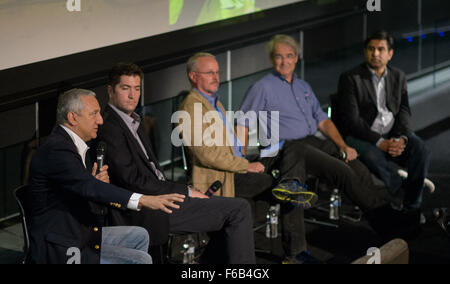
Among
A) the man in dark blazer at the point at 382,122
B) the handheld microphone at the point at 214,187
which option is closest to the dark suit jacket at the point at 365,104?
the man in dark blazer at the point at 382,122

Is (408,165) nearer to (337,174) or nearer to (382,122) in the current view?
(382,122)

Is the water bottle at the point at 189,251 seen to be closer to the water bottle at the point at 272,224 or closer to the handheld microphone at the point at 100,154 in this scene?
the water bottle at the point at 272,224

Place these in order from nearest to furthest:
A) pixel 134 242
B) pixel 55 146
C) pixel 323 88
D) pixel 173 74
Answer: pixel 55 146, pixel 134 242, pixel 173 74, pixel 323 88

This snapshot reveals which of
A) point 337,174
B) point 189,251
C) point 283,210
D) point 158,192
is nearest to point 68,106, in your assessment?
point 158,192

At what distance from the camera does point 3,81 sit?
15.9ft

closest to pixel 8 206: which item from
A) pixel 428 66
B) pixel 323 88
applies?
pixel 323 88

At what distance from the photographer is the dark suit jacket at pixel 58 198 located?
3170 mm

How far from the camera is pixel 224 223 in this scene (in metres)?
3.85

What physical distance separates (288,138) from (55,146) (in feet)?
6.62

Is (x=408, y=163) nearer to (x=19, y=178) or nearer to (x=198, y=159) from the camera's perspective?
(x=198, y=159)

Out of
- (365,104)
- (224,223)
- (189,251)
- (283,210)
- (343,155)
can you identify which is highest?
(365,104)

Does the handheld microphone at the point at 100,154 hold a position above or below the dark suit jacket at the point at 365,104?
below

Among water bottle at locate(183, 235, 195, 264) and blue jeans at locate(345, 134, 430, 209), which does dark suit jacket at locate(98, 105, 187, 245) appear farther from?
blue jeans at locate(345, 134, 430, 209)

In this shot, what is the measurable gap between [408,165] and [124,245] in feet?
7.47
